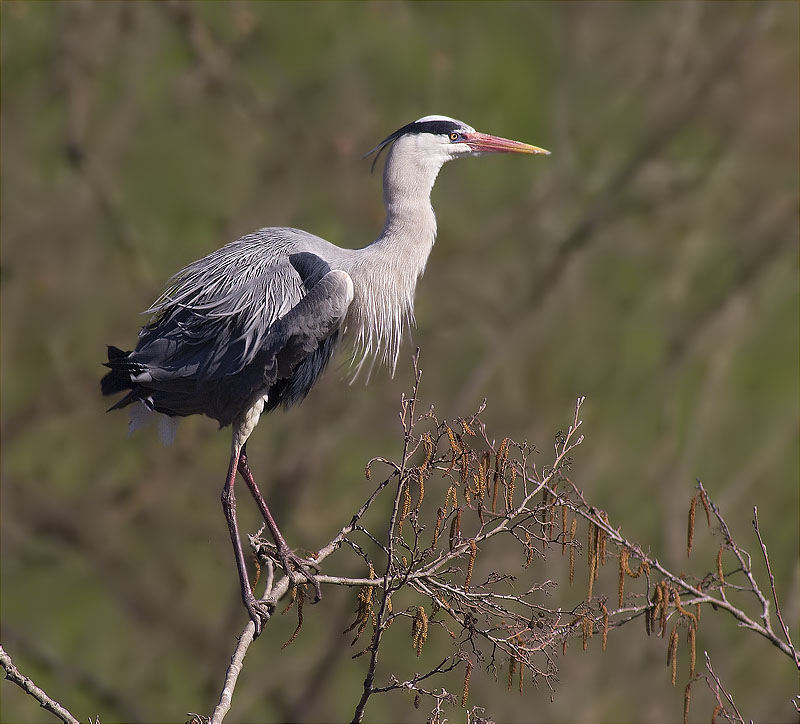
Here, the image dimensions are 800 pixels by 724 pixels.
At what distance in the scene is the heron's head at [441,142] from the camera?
4027mm

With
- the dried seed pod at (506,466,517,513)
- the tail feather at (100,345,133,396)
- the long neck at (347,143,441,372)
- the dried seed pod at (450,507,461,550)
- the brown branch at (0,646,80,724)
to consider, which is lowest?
the brown branch at (0,646,80,724)

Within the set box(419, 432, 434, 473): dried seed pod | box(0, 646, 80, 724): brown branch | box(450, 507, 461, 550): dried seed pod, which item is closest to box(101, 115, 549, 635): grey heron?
box(450, 507, 461, 550): dried seed pod

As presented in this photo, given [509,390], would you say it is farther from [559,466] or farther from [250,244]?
[559,466]

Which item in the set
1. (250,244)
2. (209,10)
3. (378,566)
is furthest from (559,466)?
(209,10)

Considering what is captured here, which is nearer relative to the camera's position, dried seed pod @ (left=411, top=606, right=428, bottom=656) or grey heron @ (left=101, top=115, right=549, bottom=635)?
dried seed pod @ (left=411, top=606, right=428, bottom=656)

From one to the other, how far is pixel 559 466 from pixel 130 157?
223 inches

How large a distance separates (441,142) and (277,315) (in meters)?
1.00

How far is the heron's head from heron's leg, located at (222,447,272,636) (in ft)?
4.44

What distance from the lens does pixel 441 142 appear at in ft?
13.3

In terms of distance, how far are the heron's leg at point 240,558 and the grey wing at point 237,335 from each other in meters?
0.20

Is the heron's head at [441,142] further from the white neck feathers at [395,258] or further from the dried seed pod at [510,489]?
the dried seed pod at [510,489]

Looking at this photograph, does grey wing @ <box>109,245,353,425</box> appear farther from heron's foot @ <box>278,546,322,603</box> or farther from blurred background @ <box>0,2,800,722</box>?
blurred background @ <box>0,2,800,722</box>

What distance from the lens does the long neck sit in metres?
3.87

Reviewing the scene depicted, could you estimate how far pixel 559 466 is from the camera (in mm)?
2510
